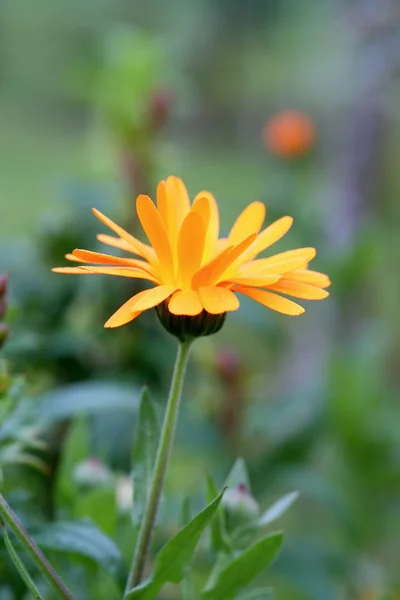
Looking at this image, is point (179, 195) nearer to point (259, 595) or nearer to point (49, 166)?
point (259, 595)

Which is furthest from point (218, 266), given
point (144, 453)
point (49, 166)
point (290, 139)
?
point (49, 166)

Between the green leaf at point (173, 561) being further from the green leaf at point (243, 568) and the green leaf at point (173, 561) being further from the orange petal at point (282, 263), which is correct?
the orange petal at point (282, 263)

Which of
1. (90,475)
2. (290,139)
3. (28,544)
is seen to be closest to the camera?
(28,544)

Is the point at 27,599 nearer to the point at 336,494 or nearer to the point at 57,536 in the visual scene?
the point at 57,536

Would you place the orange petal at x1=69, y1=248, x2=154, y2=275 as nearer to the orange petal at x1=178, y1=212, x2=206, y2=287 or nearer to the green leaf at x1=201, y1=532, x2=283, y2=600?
the orange petal at x1=178, y1=212, x2=206, y2=287

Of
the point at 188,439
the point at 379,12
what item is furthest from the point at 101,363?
the point at 379,12
